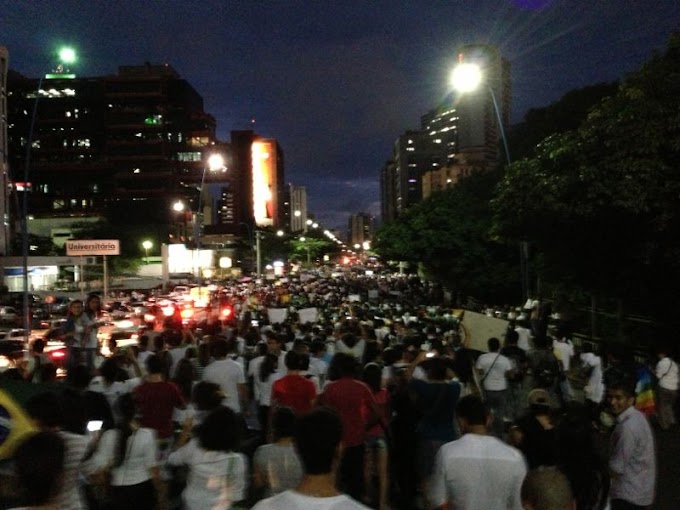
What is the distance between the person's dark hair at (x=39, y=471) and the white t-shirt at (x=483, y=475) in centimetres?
228

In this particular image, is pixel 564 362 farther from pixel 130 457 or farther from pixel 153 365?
pixel 130 457

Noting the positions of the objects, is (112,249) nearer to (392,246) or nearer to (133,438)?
(392,246)

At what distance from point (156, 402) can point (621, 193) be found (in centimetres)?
1187

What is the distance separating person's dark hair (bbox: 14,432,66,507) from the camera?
2912mm

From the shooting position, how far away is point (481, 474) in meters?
4.14

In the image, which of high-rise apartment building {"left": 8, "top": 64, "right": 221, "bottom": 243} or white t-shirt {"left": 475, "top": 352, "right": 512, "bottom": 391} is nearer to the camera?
white t-shirt {"left": 475, "top": 352, "right": 512, "bottom": 391}

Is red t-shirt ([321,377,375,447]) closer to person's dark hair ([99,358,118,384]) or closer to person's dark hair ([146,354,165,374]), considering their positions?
person's dark hair ([146,354,165,374])

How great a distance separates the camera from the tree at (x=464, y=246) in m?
33.7

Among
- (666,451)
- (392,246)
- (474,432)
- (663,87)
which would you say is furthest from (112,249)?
(474,432)

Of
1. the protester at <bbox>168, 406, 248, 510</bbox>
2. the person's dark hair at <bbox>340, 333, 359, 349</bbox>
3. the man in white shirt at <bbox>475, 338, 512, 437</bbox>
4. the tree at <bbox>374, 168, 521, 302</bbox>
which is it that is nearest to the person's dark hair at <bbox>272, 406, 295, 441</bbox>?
the protester at <bbox>168, 406, 248, 510</bbox>

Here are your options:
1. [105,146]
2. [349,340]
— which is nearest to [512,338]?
[349,340]

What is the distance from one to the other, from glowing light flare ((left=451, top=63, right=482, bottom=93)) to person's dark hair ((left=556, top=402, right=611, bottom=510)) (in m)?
12.9

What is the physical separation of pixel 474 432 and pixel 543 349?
19.8 ft

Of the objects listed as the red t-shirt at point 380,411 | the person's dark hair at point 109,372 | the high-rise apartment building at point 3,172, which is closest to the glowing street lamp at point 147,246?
the high-rise apartment building at point 3,172
